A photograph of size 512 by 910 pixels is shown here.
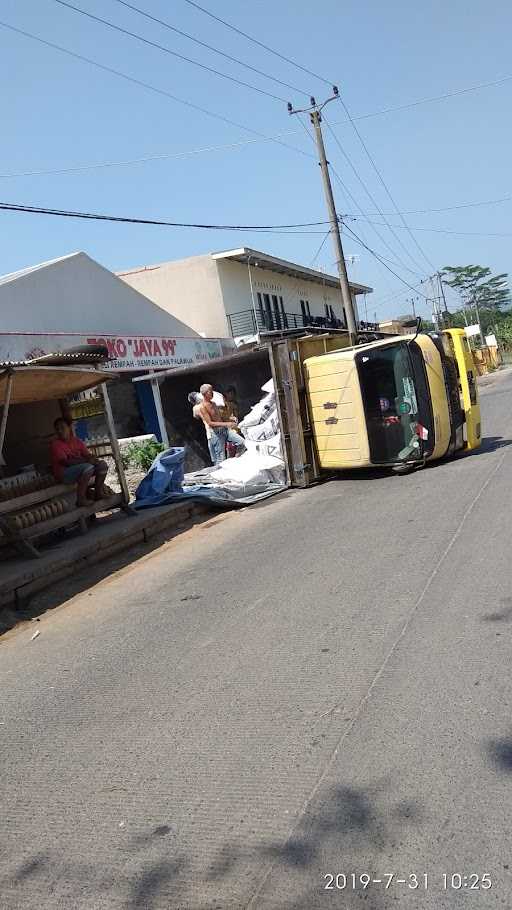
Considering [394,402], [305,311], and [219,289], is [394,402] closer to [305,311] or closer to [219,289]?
[219,289]

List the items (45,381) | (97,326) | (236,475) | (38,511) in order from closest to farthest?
(38,511), (45,381), (236,475), (97,326)

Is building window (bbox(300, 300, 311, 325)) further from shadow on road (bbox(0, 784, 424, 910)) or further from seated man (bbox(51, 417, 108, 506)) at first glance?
shadow on road (bbox(0, 784, 424, 910))

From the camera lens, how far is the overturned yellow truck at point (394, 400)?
1147 cm

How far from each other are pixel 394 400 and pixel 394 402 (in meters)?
0.03

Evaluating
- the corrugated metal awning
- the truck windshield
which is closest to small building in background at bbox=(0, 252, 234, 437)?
the corrugated metal awning

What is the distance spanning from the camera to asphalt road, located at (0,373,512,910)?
276 centimetres

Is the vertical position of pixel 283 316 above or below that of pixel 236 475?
above

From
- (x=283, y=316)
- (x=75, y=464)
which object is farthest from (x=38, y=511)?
(x=283, y=316)

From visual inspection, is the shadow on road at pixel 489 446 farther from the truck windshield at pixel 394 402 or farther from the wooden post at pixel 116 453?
the wooden post at pixel 116 453

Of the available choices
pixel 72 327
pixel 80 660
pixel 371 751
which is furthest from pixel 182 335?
pixel 371 751

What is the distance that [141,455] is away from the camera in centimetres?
1731

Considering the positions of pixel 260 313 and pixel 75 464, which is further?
pixel 260 313

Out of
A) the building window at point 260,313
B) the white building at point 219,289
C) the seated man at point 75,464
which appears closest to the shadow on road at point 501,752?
the seated man at point 75,464

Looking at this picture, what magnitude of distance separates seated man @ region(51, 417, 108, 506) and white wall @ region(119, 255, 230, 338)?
24.5m
